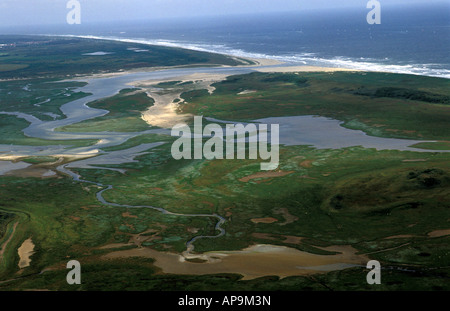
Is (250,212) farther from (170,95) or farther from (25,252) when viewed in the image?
(170,95)

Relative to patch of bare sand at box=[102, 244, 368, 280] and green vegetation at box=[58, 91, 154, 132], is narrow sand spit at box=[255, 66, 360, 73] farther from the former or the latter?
patch of bare sand at box=[102, 244, 368, 280]

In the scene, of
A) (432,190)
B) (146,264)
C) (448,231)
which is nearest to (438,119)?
(432,190)

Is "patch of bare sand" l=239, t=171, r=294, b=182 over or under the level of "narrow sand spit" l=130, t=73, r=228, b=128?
under

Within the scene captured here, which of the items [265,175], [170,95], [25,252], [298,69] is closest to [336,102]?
[170,95]

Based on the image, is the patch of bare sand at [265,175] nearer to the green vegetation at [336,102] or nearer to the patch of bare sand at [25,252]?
the green vegetation at [336,102]

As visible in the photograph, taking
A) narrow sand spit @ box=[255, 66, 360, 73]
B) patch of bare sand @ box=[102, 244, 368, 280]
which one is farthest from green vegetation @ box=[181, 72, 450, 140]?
patch of bare sand @ box=[102, 244, 368, 280]

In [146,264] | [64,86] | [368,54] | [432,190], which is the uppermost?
[368,54]

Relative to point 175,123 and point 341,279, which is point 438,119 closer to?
point 175,123
